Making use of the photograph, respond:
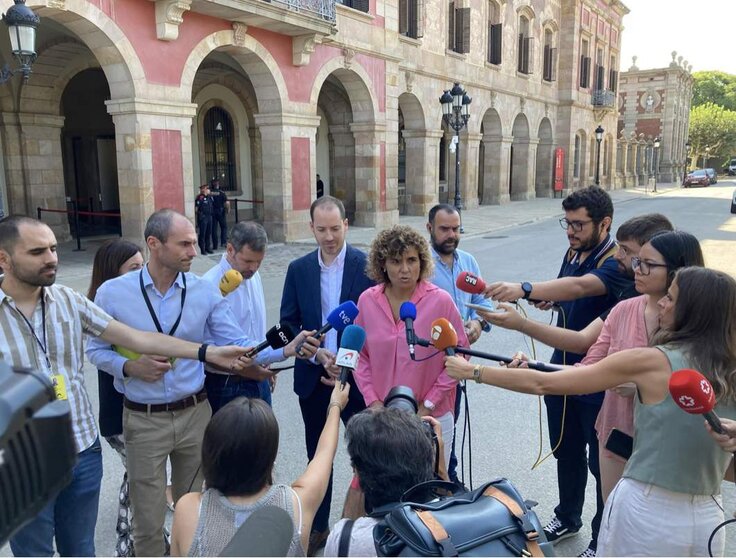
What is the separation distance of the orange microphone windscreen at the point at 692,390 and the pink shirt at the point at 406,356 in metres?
1.40

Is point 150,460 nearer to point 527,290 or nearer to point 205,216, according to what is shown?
point 527,290

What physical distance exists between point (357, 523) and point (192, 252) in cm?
184

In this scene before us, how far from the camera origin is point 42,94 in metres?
15.3

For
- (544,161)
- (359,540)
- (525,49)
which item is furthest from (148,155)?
(544,161)

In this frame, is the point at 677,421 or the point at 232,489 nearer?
the point at 232,489

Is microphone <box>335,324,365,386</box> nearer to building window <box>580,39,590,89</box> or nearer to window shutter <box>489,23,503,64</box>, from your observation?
window shutter <box>489,23,503,64</box>

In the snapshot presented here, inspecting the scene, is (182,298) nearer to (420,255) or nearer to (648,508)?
(420,255)

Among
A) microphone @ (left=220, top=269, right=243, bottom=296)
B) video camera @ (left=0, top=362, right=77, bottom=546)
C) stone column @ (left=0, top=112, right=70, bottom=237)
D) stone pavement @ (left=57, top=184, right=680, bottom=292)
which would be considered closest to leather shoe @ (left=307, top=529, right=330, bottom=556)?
microphone @ (left=220, top=269, right=243, bottom=296)

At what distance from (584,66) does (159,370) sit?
4069cm

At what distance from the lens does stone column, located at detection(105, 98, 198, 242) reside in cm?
1250

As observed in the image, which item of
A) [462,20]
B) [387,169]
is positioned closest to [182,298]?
[387,169]

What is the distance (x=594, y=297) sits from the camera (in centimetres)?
349

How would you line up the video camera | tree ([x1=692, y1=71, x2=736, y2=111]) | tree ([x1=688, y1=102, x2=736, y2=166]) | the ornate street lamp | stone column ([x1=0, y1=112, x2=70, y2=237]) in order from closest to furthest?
the video camera
the ornate street lamp
stone column ([x1=0, y1=112, x2=70, y2=237])
tree ([x1=688, y1=102, x2=736, y2=166])
tree ([x1=692, y1=71, x2=736, y2=111])

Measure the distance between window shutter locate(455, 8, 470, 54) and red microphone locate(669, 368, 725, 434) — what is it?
25496mm
